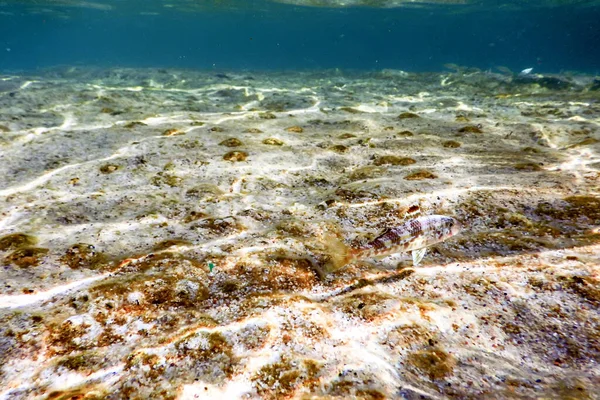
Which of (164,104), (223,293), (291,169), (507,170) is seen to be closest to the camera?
(223,293)

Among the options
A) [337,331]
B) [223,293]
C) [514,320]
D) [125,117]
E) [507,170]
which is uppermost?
[507,170]

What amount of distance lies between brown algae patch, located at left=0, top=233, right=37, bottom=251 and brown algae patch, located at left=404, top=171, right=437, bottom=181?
5019 mm

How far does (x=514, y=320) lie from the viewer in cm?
252

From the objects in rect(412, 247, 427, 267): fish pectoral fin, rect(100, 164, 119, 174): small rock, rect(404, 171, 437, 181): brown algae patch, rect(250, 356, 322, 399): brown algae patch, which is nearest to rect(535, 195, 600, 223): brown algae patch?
rect(404, 171, 437, 181): brown algae patch

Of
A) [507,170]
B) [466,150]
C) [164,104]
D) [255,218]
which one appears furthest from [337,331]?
[164,104]

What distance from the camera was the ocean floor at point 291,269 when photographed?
6.98 feet

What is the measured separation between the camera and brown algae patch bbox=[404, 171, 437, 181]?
16.6 feet

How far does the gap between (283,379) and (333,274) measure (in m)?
1.29

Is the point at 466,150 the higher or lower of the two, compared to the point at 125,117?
higher

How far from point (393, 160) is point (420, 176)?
0.96 meters

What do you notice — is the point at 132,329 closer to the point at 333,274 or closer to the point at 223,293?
the point at 223,293

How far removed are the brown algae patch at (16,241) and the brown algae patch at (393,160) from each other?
517 centimetres

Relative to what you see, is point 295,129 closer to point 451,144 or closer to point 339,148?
point 339,148

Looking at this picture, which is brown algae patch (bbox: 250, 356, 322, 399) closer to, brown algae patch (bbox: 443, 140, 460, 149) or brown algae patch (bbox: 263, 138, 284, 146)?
brown algae patch (bbox: 263, 138, 284, 146)
